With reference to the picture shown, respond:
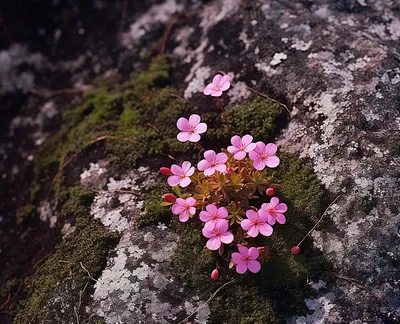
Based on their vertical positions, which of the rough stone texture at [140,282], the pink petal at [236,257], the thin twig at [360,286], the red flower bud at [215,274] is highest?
the pink petal at [236,257]

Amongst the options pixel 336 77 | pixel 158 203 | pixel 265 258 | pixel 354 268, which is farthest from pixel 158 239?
pixel 336 77

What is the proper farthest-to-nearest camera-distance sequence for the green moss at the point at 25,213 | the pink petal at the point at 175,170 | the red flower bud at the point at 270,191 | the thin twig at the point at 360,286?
1. the green moss at the point at 25,213
2. the pink petal at the point at 175,170
3. the red flower bud at the point at 270,191
4. the thin twig at the point at 360,286

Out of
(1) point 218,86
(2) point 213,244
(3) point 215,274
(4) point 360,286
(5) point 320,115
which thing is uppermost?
(1) point 218,86

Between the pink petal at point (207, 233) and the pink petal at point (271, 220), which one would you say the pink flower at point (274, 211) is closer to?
the pink petal at point (271, 220)

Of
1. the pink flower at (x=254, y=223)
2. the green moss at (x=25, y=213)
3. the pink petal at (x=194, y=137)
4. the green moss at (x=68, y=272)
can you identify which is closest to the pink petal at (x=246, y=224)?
the pink flower at (x=254, y=223)

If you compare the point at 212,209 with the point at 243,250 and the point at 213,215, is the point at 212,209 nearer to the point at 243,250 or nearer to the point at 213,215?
the point at 213,215

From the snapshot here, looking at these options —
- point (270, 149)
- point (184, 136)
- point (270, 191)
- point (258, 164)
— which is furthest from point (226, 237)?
point (184, 136)

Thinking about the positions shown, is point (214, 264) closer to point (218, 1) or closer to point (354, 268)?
point (354, 268)
